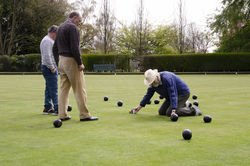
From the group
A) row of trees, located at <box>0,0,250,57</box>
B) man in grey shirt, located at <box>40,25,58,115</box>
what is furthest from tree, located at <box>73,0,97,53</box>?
man in grey shirt, located at <box>40,25,58,115</box>

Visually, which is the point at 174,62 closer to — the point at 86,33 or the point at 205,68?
the point at 205,68

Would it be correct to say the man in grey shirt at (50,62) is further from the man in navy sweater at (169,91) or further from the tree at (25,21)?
the tree at (25,21)

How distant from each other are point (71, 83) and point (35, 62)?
109ft

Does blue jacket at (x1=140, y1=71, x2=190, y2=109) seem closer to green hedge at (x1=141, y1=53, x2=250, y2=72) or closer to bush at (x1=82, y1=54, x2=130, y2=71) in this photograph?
green hedge at (x1=141, y1=53, x2=250, y2=72)

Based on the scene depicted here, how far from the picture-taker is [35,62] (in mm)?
37500

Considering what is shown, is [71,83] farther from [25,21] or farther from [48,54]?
[25,21]

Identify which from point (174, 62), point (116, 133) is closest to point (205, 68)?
point (174, 62)

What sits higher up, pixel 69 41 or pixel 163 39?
pixel 163 39

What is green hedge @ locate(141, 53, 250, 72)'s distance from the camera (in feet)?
108

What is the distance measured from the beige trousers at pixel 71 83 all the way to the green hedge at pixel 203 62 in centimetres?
2860

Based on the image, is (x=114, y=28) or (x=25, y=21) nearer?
(x=25, y=21)

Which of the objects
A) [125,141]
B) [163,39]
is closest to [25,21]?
[163,39]

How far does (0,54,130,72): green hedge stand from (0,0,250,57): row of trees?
4.42 meters

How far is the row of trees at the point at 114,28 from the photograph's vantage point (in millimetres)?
32547
